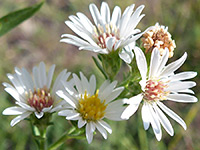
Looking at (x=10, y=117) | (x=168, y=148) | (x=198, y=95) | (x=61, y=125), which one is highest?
(x=10, y=117)

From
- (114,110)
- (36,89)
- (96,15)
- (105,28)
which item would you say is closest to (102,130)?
(114,110)

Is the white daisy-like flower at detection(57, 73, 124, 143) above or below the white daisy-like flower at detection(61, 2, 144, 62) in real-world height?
below

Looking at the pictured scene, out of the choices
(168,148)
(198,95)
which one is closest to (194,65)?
(198,95)

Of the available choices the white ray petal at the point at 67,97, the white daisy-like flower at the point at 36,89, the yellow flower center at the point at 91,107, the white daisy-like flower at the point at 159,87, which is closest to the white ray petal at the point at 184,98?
the white daisy-like flower at the point at 159,87

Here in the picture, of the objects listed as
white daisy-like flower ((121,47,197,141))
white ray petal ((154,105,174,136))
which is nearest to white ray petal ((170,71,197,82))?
white daisy-like flower ((121,47,197,141))

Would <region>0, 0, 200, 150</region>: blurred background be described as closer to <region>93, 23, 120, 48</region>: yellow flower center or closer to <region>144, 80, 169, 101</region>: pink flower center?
<region>93, 23, 120, 48</region>: yellow flower center

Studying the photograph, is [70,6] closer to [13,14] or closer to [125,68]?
[125,68]

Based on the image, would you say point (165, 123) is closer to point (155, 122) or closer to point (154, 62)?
point (155, 122)

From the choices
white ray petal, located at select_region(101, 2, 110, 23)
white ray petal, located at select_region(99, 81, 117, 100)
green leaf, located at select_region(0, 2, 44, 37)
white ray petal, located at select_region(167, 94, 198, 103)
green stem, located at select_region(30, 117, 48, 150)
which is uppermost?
green leaf, located at select_region(0, 2, 44, 37)

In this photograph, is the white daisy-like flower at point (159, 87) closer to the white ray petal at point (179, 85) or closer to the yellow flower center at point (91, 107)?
the white ray petal at point (179, 85)
